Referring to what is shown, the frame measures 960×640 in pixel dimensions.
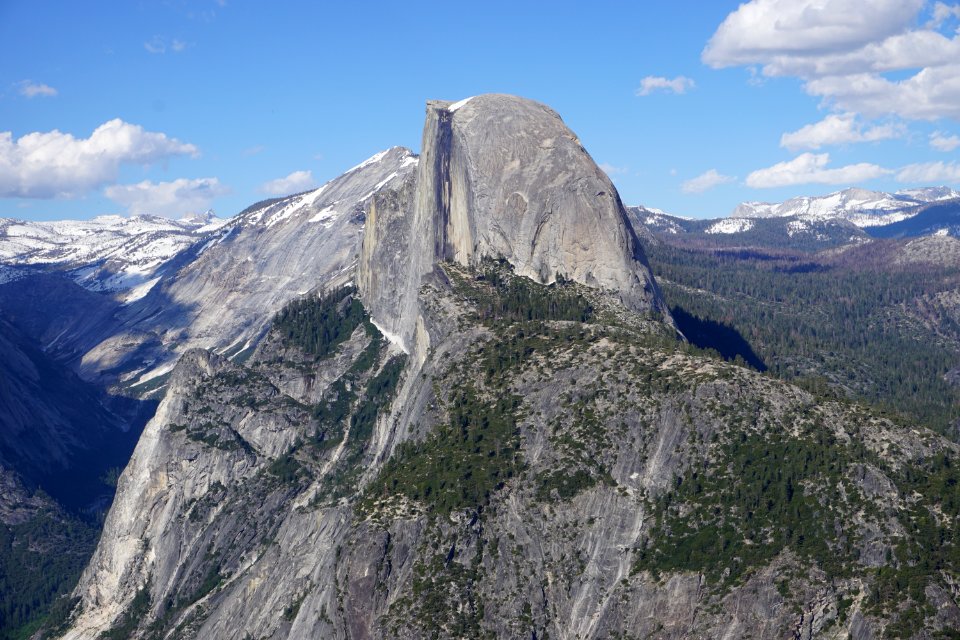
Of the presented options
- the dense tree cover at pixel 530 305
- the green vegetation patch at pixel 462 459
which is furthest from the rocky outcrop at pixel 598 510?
the dense tree cover at pixel 530 305

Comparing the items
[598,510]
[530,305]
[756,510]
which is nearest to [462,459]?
[598,510]

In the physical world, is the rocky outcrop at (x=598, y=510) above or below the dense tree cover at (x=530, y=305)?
below

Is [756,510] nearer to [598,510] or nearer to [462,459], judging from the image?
[598,510]

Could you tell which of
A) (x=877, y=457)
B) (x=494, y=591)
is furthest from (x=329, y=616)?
(x=877, y=457)

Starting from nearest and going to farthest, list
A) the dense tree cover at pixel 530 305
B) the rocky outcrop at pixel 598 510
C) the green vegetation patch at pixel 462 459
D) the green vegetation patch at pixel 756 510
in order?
the rocky outcrop at pixel 598 510
the green vegetation patch at pixel 756 510
the green vegetation patch at pixel 462 459
the dense tree cover at pixel 530 305

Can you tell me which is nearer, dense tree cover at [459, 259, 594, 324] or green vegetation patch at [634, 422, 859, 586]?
green vegetation patch at [634, 422, 859, 586]

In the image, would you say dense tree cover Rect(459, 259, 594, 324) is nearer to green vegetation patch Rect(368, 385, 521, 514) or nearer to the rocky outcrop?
the rocky outcrop

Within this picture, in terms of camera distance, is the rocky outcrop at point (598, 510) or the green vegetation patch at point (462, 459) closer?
the rocky outcrop at point (598, 510)

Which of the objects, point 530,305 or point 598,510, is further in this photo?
point 530,305

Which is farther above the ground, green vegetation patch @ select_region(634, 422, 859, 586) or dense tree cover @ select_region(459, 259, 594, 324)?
dense tree cover @ select_region(459, 259, 594, 324)

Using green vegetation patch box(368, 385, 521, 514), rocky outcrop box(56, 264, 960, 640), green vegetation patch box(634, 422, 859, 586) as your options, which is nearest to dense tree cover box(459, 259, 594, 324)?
rocky outcrop box(56, 264, 960, 640)

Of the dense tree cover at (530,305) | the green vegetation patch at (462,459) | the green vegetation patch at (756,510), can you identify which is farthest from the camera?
the dense tree cover at (530,305)

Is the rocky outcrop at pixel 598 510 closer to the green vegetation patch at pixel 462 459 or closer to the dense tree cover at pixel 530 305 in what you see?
the green vegetation patch at pixel 462 459
